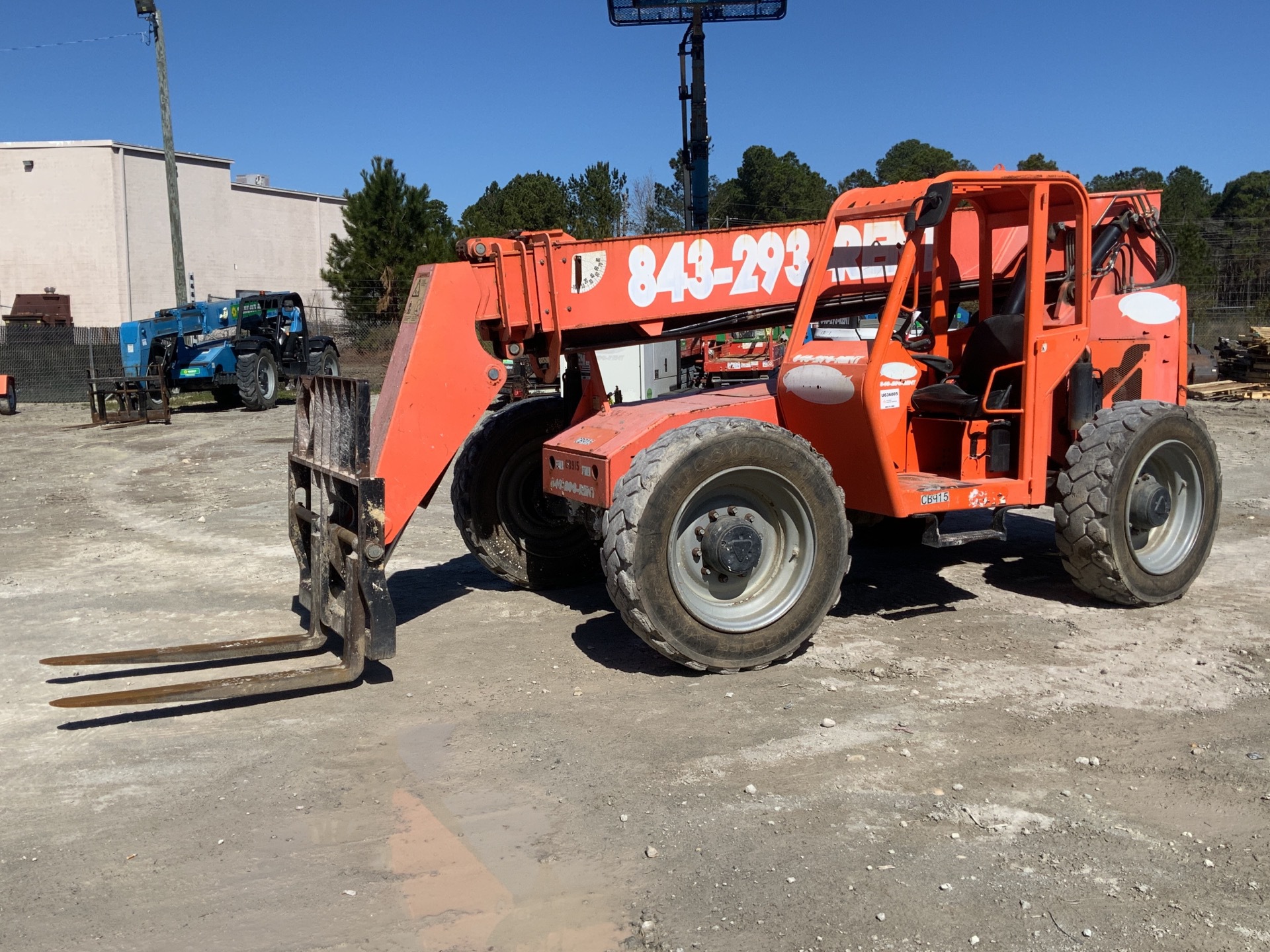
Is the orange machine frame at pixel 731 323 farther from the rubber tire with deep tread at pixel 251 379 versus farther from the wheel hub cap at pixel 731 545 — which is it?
the rubber tire with deep tread at pixel 251 379

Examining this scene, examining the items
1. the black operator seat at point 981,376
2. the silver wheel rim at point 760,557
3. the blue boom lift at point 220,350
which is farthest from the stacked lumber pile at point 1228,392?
the blue boom lift at point 220,350

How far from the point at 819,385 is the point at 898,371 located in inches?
21.8

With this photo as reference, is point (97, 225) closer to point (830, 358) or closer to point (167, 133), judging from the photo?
point (167, 133)

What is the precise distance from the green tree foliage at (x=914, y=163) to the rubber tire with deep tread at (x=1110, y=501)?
42753mm

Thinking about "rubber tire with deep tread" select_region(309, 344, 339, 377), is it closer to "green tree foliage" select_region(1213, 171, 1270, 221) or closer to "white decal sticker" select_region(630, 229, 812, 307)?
"white decal sticker" select_region(630, 229, 812, 307)

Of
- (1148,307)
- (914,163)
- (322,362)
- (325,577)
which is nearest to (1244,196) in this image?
(914,163)

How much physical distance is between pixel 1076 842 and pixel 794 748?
127cm

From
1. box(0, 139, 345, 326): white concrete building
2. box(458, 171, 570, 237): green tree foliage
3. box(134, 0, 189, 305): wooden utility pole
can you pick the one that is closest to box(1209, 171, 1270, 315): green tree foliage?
box(458, 171, 570, 237): green tree foliage

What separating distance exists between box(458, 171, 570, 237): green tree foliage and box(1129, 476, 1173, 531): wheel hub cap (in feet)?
131

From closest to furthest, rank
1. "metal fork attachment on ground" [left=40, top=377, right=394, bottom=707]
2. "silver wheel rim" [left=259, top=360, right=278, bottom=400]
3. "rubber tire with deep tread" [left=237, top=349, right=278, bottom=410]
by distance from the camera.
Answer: "metal fork attachment on ground" [left=40, top=377, right=394, bottom=707]
"rubber tire with deep tread" [left=237, top=349, right=278, bottom=410]
"silver wheel rim" [left=259, top=360, right=278, bottom=400]

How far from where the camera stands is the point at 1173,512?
7469 millimetres

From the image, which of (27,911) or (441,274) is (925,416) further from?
(27,911)

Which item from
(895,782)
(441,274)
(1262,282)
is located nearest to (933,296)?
(441,274)

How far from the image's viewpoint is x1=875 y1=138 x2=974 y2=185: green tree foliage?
52.3 meters
